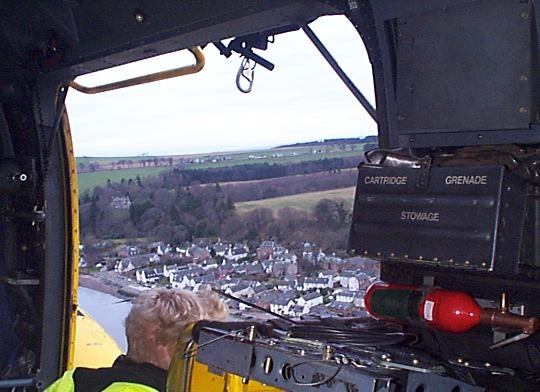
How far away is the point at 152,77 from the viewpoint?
3520mm

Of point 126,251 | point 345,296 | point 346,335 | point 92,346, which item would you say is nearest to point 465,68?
point 346,335

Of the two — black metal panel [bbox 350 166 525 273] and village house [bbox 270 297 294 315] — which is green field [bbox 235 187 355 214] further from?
black metal panel [bbox 350 166 525 273]

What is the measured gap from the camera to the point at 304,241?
127 inches

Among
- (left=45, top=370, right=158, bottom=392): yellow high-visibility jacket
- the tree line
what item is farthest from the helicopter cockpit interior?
the tree line

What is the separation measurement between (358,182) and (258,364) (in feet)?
2.13

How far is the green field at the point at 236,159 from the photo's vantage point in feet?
10.9

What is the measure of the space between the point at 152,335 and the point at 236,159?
57.3 inches

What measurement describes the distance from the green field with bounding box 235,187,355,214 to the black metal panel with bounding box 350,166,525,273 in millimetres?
720

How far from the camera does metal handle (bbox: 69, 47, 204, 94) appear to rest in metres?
3.27

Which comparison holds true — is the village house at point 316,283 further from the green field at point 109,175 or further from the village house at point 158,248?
the green field at point 109,175

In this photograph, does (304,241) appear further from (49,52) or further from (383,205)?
(49,52)

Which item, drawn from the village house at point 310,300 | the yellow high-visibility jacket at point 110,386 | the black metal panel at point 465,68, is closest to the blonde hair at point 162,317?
the yellow high-visibility jacket at point 110,386

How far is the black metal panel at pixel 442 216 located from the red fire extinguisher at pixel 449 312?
0.14m

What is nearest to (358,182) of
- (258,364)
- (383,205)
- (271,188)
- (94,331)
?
(383,205)
